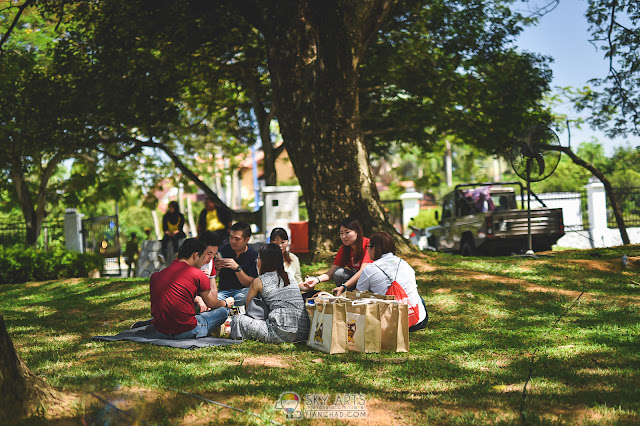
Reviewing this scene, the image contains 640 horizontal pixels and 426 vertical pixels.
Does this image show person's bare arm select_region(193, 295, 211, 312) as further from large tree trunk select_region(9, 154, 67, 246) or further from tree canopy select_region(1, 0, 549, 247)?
large tree trunk select_region(9, 154, 67, 246)

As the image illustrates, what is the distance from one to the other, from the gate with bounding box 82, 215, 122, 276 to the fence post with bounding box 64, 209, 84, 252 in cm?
27

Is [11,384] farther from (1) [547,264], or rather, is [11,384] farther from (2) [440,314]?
(1) [547,264]

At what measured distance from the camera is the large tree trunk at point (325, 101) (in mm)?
12398

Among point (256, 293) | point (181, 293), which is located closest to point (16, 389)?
point (181, 293)

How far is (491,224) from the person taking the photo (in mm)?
15961

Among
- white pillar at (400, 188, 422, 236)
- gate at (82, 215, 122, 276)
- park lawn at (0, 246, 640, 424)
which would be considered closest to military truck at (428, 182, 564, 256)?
park lawn at (0, 246, 640, 424)

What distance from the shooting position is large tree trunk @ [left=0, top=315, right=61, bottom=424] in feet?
13.1

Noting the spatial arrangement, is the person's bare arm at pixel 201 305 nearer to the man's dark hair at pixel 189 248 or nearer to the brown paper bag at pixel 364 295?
the man's dark hair at pixel 189 248

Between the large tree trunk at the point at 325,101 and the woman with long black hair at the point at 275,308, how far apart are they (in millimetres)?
5341

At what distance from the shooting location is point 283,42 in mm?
12477

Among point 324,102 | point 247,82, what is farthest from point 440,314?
point 247,82

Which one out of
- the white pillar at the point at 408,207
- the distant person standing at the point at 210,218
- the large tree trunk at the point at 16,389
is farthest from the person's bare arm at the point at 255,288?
Result: the white pillar at the point at 408,207

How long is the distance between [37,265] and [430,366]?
563 inches

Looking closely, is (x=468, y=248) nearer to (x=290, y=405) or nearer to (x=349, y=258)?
(x=349, y=258)
